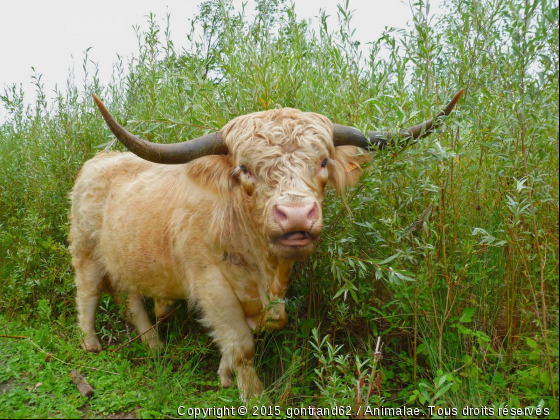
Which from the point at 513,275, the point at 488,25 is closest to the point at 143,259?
the point at 513,275

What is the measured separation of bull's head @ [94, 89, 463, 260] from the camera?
2629 millimetres

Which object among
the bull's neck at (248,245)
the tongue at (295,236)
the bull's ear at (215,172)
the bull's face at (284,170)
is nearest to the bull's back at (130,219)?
the bull's ear at (215,172)

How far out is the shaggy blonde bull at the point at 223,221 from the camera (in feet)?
9.34

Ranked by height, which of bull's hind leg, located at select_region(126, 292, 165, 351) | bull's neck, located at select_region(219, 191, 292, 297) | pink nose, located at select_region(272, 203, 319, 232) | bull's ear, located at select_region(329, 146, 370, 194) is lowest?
bull's hind leg, located at select_region(126, 292, 165, 351)

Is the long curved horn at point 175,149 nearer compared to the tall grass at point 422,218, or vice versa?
the tall grass at point 422,218

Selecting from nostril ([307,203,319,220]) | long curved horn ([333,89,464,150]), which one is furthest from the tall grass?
nostril ([307,203,319,220])

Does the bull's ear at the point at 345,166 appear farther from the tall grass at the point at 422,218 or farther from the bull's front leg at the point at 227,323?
the bull's front leg at the point at 227,323

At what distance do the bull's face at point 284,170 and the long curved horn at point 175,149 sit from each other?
0.11m

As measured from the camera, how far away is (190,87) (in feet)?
13.3

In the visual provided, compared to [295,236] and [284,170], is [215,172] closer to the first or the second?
[284,170]

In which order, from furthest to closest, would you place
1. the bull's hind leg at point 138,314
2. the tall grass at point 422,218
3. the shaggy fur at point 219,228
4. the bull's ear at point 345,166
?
the bull's hind leg at point 138,314 < the bull's ear at point 345,166 < the shaggy fur at point 219,228 < the tall grass at point 422,218

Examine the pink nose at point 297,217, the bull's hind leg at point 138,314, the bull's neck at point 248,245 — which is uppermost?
the pink nose at point 297,217

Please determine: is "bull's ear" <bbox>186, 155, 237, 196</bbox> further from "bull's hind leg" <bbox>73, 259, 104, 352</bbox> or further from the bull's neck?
"bull's hind leg" <bbox>73, 259, 104, 352</bbox>

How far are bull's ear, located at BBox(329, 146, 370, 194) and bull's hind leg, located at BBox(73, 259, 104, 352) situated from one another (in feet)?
9.34
